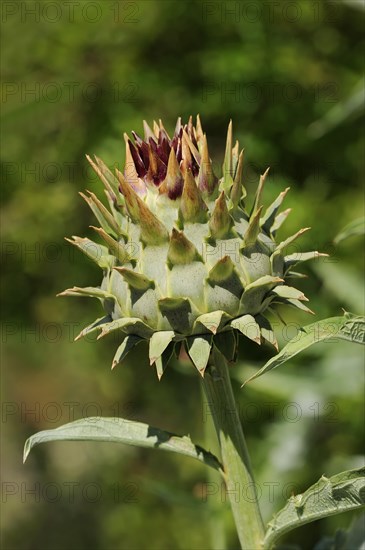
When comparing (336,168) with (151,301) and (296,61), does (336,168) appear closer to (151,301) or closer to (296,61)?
(296,61)

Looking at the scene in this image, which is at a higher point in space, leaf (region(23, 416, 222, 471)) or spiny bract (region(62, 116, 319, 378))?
spiny bract (region(62, 116, 319, 378))

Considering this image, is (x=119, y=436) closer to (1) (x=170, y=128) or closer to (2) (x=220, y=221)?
(2) (x=220, y=221)

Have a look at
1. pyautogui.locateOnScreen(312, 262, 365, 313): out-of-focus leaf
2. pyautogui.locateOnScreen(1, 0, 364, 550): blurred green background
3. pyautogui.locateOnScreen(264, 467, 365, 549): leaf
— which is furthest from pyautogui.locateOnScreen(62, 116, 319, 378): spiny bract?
pyautogui.locateOnScreen(1, 0, 364, 550): blurred green background

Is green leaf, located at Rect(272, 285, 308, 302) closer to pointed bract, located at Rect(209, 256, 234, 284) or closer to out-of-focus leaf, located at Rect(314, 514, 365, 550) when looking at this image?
pointed bract, located at Rect(209, 256, 234, 284)

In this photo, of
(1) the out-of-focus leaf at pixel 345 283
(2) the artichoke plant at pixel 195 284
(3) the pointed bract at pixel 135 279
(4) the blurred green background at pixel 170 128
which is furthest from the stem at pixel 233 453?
(4) the blurred green background at pixel 170 128

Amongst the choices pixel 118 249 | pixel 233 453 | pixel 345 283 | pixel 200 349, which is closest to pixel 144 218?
pixel 118 249

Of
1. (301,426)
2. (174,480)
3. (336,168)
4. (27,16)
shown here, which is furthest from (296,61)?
(174,480)
